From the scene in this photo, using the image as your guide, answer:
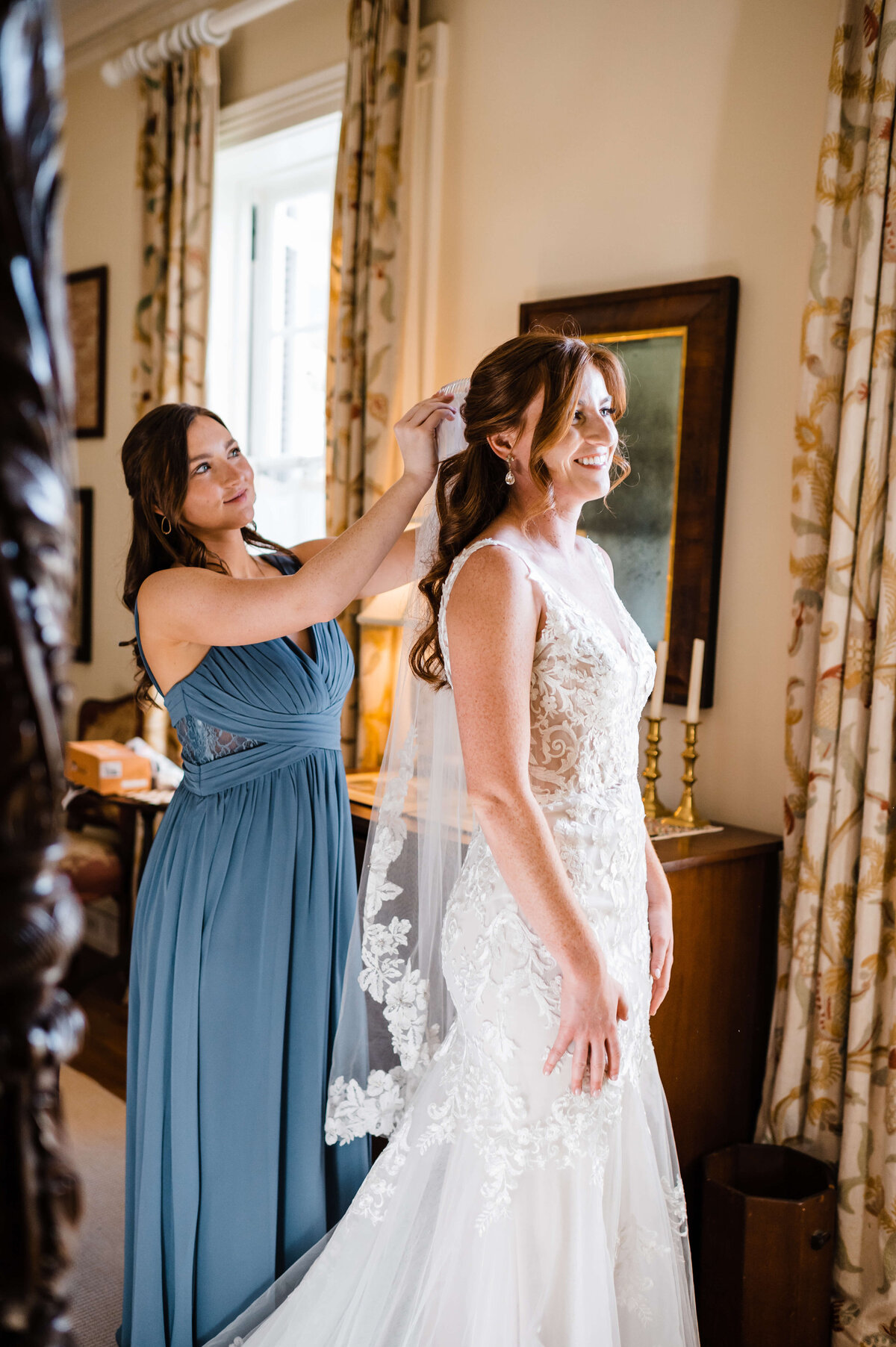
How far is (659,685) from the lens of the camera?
2652 millimetres

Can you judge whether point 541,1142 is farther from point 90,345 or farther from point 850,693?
point 90,345

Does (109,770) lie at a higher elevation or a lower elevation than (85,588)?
lower

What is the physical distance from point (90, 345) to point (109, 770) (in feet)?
7.37

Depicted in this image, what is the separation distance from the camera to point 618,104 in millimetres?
2756

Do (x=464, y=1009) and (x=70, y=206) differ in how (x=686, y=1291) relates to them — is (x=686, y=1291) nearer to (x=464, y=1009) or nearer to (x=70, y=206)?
(x=464, y=1009)

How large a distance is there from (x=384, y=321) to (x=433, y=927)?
2.15 m

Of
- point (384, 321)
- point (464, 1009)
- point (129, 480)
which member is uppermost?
point (384, 321)

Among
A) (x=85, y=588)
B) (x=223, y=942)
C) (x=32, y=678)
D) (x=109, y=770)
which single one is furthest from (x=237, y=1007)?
(x=85, y=588)

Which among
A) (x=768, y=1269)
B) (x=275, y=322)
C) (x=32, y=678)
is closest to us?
(x=32, y=678)

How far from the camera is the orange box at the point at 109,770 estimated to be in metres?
3.73

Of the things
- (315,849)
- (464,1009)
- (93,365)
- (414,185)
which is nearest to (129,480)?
(315,849)

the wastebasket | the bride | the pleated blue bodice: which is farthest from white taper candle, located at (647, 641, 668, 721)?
the wastebasket

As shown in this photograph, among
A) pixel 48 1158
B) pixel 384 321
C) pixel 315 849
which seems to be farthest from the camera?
pixel 384 321

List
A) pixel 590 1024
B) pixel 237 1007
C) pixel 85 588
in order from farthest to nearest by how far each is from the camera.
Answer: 1. pixel 85 588
2. pixel 237 1007
3. pixel 590 1024
